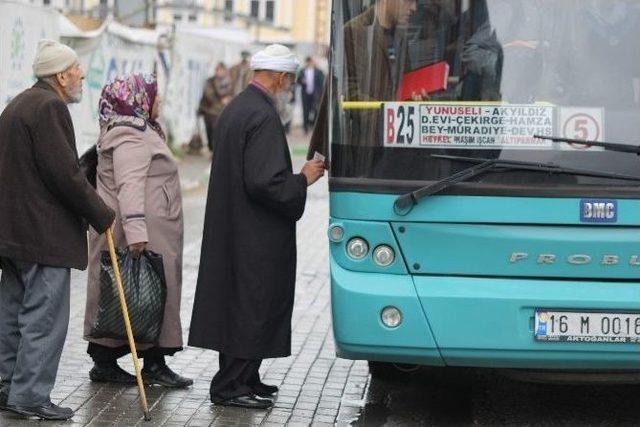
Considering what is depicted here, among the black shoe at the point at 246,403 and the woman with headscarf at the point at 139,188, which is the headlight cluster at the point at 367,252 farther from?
the woman with headscarf at the point at 139,188

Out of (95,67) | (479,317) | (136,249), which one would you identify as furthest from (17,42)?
(479,317)

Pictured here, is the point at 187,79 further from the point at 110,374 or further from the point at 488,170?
the point at 488,170

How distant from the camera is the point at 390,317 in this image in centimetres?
663

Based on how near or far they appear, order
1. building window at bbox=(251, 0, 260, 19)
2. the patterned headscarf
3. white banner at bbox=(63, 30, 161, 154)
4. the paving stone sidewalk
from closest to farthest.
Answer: the paving stone sidewalk → the patterned headscarf → white banner at bbox=(63, 30, 161, 154) → building window at bbox=(251, 0, 260, 19)

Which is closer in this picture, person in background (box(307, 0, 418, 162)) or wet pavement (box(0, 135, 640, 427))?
person in background (box(307, 0, 418, 162))

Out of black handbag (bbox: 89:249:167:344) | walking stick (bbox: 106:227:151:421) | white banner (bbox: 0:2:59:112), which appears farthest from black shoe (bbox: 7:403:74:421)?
white banner (bbox: 0:2:59:112)

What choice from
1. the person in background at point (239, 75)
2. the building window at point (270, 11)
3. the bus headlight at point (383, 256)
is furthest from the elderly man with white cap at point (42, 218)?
the building window at point (270, 11)

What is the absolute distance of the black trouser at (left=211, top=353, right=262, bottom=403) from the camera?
734 centimetres

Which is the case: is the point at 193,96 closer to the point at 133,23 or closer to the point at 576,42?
the point at 133,23

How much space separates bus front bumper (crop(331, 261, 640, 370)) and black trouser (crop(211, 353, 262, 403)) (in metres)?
0.86

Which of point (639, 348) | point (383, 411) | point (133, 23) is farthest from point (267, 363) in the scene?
point (133, 23)

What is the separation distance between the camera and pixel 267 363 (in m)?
8.67

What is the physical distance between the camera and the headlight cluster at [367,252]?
6672mm

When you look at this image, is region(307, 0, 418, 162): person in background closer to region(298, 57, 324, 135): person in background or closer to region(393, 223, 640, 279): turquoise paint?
region(393, 223, 640, 279): turquoise paint
